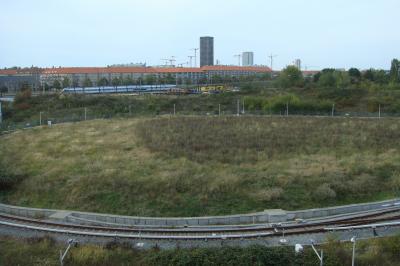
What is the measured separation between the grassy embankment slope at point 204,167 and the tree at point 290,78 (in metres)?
42.4

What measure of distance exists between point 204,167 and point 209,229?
6942 millimetres

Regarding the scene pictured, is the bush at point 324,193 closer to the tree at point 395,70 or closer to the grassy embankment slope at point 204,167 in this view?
the grassy embankment slope at point 204,167

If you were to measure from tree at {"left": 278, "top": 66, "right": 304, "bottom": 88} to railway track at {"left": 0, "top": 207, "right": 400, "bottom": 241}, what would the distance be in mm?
60453

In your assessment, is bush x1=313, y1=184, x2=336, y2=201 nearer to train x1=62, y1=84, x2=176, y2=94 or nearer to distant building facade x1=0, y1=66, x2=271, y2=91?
train x1=62, y1=84, x2=176, y2=94

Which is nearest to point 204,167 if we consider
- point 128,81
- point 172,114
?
point 172,114

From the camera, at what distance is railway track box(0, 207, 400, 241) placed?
13297mm

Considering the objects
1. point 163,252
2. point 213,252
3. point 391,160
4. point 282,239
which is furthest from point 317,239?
point 391,160

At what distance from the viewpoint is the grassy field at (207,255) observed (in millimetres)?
10430

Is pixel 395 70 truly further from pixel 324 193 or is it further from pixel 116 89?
pixel 324 193

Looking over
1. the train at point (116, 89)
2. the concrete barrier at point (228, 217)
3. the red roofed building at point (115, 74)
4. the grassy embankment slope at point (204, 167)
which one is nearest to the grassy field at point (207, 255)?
the concrete barrier at point (228, 217)

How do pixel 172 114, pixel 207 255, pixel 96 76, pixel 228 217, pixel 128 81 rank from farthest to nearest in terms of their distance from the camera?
pixel 96 76 → pixel 128 81 → pixel 172 114 → pixel 228 217 → pixel 207 255

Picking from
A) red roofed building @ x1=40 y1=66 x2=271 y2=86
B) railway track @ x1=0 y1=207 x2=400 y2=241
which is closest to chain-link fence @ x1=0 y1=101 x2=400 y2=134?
railway track @ x1=0 y1=207 x2=400 y2=241

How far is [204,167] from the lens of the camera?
20844 millimetres

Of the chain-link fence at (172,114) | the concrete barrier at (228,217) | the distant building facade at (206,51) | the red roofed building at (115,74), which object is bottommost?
the concrete barrier at (228,217)
